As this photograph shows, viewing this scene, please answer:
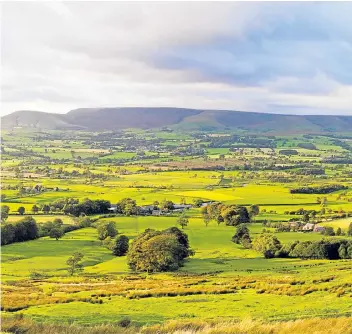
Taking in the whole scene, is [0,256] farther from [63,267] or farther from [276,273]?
[276,273]

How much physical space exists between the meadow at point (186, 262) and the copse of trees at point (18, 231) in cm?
125

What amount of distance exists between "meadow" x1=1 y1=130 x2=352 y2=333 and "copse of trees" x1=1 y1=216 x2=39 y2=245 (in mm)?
1248

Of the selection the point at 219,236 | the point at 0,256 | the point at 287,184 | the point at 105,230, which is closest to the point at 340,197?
the point at 287,184

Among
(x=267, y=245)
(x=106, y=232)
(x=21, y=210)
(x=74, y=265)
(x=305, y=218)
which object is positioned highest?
(x=21, y=210)

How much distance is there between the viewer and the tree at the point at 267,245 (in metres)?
42.6

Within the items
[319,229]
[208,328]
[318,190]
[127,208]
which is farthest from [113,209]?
[208,328]

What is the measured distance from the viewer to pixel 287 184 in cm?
9819

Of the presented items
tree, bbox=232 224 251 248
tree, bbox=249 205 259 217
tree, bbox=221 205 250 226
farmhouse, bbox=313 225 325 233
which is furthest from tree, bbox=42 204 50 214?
farmhouse, bbox=313 225 325 233

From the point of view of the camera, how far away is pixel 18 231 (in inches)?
1943

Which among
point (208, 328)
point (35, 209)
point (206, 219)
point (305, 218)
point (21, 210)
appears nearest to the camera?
point (208, 328)

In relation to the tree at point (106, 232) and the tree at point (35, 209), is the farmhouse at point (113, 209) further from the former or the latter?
the tree at point (106, 232)

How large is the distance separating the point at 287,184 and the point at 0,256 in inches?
2744

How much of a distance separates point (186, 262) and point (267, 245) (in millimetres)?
8553

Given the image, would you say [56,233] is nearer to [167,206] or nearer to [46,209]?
[46,209]
